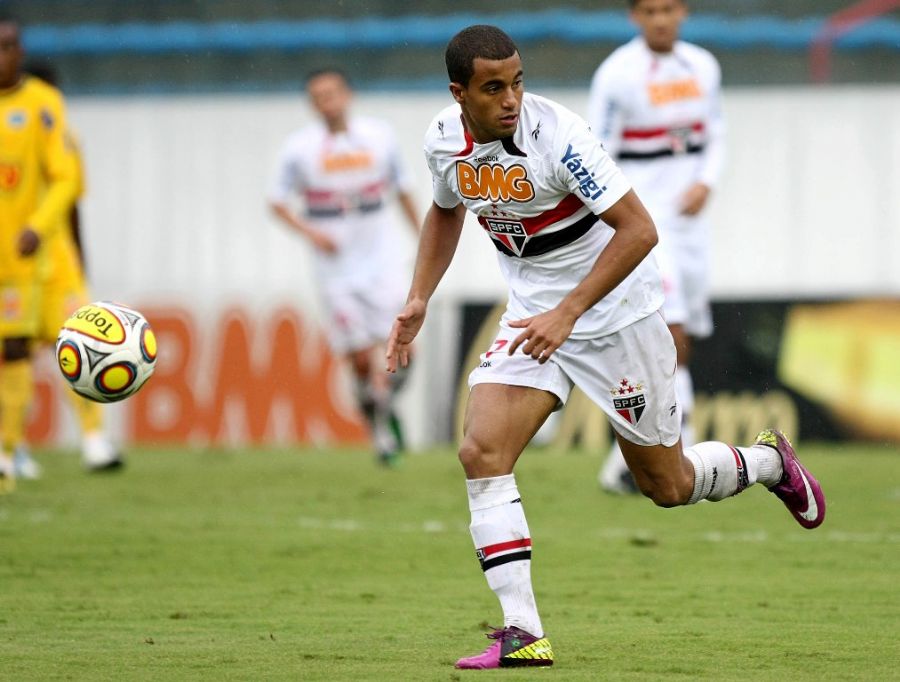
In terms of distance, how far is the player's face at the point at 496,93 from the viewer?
5.32m

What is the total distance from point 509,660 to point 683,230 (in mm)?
5497

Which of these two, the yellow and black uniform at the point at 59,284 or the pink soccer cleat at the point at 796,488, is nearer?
the pink soccer cleat at the point at 796,488

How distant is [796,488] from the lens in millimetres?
6637

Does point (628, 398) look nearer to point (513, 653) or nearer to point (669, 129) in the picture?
point (513, 653)

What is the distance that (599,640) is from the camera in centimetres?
577

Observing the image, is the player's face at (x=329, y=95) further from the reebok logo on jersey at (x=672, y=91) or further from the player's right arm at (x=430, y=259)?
the player's right arm at (x=430, y=259)

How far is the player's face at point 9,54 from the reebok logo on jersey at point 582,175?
600 cm

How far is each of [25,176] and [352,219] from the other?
10.1 ft

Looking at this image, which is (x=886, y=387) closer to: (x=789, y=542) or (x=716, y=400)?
(x=716, y=400)

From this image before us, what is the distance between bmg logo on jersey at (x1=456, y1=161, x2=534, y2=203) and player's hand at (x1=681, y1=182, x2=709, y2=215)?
14.2 ft

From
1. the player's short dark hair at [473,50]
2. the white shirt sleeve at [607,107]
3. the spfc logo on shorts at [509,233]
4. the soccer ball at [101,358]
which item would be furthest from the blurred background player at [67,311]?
the player's short dark hair at [473,50]

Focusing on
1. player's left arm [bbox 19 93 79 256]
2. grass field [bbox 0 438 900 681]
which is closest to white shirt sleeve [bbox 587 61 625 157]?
grass field [bbox 0 438 900 681]

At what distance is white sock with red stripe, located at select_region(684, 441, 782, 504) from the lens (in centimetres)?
621

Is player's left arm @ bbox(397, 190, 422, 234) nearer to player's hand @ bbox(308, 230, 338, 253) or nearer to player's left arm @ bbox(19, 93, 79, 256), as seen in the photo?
player's hand @ bbox(308, 230, 338, 253)
